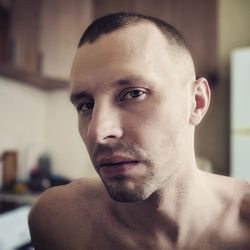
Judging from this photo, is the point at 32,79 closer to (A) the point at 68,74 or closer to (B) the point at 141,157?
(A) the point at 68,74

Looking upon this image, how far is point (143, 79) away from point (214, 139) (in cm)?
141

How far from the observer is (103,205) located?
0.62 metres

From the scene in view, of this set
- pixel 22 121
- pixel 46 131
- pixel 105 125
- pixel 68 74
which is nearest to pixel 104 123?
pixel 105 125

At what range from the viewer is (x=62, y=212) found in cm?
63

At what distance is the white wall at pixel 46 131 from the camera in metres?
1.79

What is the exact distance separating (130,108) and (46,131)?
1.68m

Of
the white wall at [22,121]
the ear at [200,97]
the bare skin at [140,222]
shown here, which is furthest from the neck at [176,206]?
the white wall at [22,121]

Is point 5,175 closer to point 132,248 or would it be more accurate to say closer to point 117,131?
point 132,248

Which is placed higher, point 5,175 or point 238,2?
point 238,2

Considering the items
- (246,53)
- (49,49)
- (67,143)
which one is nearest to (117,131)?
(246,53)

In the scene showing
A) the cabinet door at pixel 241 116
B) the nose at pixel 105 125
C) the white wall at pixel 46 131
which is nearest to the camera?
the nose at pixel 105 125

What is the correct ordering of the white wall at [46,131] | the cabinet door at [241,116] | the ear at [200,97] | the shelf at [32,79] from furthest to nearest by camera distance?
the white wall at [46,131], the shelf at [32,79], the cabinet door at [241,116], the ear at [200,97]

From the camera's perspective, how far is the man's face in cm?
45

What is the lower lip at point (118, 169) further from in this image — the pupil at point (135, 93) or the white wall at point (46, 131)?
the white wall at point (46, 131)
